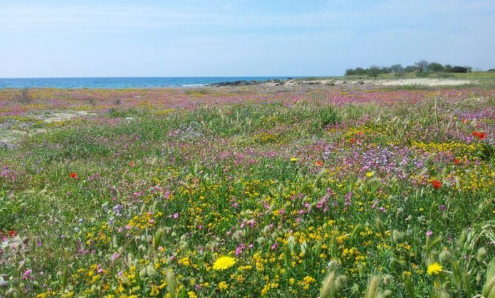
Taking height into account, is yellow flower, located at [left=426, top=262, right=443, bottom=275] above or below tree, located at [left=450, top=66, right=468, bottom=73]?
below

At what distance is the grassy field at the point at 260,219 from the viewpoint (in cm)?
321

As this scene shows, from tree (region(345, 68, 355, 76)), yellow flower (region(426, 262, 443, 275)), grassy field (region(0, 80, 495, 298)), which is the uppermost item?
tree (region(345, 68, 355, 76))

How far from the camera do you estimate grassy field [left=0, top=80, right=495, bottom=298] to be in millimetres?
3207

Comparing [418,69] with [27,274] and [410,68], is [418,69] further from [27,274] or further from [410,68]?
[27,274]

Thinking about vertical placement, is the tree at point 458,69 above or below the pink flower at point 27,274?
above

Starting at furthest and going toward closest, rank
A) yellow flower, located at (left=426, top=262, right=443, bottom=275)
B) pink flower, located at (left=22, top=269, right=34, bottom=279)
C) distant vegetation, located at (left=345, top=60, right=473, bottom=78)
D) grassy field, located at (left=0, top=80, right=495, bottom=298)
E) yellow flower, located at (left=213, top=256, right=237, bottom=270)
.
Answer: distant vegetation, located at (left=345, top=60, right=473, bottom=78)
pink flower, located at (left=22, top=269, right=34, bottom=279)
grassy field, located at (left=0, top=80, right=495, bottom=298)
yellow flower, located at (left=213, top=256, right=237, bottom=270)
yellow flower, located at (left=426, top=262, right=443, bottom=275)

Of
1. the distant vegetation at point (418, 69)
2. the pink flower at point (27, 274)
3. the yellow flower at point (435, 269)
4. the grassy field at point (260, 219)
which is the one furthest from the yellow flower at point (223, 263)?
the distant vegetation at point (418, 69)

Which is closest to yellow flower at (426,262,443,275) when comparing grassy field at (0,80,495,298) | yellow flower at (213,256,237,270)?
grassy field at (0,80,495,298)

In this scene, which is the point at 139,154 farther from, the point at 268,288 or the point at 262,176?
the point at 268,288

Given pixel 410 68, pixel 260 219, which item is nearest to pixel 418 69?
pixel 410 68

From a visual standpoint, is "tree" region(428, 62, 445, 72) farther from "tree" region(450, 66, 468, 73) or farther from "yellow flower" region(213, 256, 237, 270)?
"yellow flower" region(213, 256, 237, 270)

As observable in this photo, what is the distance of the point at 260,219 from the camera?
4.49 metres

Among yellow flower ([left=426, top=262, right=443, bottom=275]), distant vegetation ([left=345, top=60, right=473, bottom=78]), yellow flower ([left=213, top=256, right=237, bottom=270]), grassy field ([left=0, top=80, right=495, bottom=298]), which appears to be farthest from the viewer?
distant vegetation ([left=345, top=60, right=473, bottom=78])

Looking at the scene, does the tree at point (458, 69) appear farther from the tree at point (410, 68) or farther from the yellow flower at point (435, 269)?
the yellow flower at point (435, 269)
